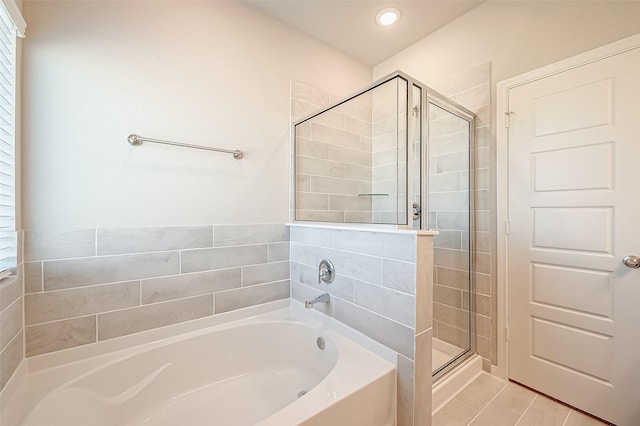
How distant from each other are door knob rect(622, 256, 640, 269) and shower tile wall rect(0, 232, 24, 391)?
9.08 ft

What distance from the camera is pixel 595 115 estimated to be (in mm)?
1402

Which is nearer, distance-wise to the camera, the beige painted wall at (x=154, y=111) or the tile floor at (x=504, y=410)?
the beige painted wall at (x=154, y=111)

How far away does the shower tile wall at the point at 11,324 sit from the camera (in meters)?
0.96

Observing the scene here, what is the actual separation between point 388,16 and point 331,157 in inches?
43.4

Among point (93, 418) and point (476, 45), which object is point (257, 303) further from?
point (476, 45)

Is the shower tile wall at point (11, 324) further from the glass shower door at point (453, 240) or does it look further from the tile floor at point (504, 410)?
the glass shower door at point (453, 240)

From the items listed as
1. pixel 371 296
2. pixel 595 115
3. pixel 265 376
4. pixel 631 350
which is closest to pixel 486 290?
pixel 631 350

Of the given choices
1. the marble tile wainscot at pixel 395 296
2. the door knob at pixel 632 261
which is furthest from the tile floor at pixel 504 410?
the door knob at pixel 632 261

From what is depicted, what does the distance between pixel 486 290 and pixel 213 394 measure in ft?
6.15

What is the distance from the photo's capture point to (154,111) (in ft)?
4.77

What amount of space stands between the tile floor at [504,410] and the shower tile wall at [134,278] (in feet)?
4.38

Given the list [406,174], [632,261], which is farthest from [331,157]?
[632,261]

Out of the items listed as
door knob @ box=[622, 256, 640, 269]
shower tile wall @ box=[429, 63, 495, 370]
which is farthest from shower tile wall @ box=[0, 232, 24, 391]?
door knob @ box=[622, 256, 640, 269]

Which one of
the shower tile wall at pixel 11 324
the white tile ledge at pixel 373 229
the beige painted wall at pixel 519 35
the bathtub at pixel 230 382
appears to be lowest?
the bathtub at pixel 230 382
